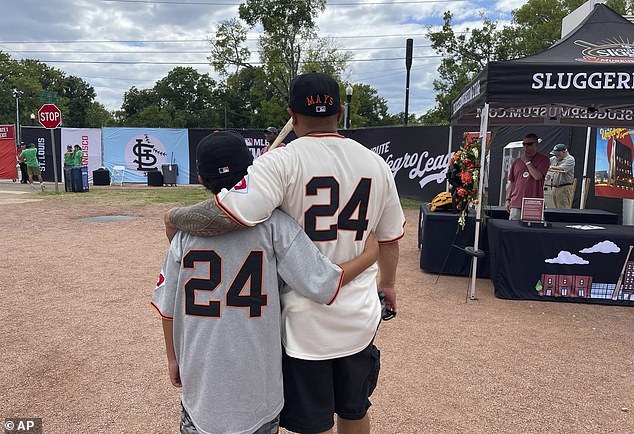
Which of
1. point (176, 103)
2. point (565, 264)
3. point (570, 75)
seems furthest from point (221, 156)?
point (176, 103)

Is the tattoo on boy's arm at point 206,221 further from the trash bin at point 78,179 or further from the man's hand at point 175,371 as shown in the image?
the trash bin at point 78,179

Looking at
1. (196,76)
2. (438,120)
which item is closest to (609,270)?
(438,120)

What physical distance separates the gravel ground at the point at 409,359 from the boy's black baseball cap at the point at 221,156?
1834 millimetres

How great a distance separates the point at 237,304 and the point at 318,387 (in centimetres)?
48

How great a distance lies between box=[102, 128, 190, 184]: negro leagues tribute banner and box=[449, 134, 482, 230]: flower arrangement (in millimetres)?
16081

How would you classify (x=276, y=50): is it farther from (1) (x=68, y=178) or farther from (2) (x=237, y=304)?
(2) (x=237, y=304)

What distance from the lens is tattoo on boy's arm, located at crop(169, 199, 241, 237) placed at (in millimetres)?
1498

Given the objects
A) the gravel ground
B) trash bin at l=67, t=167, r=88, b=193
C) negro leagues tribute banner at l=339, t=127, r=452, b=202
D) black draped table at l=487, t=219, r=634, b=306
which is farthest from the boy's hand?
trash bin at l=67, t=167, r=88, b=193

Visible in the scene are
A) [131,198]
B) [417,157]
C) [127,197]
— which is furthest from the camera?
[127,197]

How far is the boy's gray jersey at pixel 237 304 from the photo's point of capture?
157 cm

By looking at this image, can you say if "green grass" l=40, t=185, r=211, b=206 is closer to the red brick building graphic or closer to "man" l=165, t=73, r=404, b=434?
the red brick building graphic

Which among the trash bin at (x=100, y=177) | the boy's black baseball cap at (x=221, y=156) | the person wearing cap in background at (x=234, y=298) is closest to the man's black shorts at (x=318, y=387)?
the person wearing cap in background at (x=234, y=298)

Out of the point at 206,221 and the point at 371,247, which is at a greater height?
the point at 206,221

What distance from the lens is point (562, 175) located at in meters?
9.21
